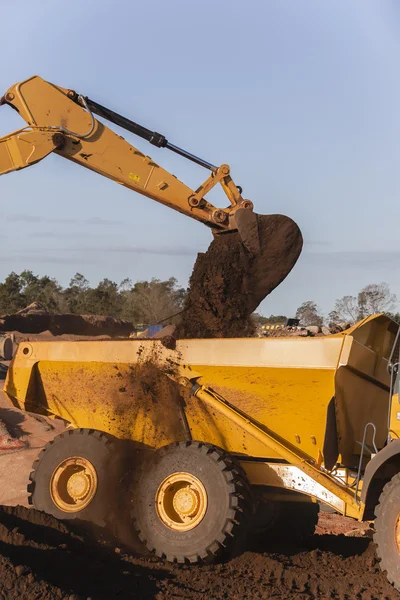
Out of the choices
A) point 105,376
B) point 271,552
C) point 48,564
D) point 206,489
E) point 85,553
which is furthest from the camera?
point 105,376

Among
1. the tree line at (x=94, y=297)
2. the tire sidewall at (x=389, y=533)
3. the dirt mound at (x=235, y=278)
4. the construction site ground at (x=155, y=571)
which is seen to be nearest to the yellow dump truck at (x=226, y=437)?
the tire sidewall at (x=389, y=533)

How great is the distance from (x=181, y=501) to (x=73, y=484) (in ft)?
4.46

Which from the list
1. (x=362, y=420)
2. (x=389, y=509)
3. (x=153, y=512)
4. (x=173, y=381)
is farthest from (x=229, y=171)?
(x=389, y=509)

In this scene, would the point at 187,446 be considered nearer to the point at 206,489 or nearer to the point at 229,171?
the point at 206,489

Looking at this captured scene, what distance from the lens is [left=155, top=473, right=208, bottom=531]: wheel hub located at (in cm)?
666

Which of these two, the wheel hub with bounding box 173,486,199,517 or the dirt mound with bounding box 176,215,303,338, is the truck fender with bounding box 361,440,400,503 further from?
the dirt mound with bounding box 176,215,303,338

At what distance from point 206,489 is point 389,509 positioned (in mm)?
1756

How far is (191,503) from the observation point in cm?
672

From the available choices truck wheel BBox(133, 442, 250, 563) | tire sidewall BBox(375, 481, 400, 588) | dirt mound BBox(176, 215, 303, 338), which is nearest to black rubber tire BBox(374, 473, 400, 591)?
tire sidewall BBox(375, 481, 400, 588)

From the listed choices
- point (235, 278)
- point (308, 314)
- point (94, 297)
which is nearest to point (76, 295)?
point (94, 297)

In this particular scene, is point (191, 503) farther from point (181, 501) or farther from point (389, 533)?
point (389, 533)

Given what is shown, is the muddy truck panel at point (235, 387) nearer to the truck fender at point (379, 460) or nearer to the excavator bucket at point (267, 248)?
the truck fender at point (379, 460)

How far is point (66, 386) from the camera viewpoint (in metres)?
8.06

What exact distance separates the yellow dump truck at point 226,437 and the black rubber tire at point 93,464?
0.01m
